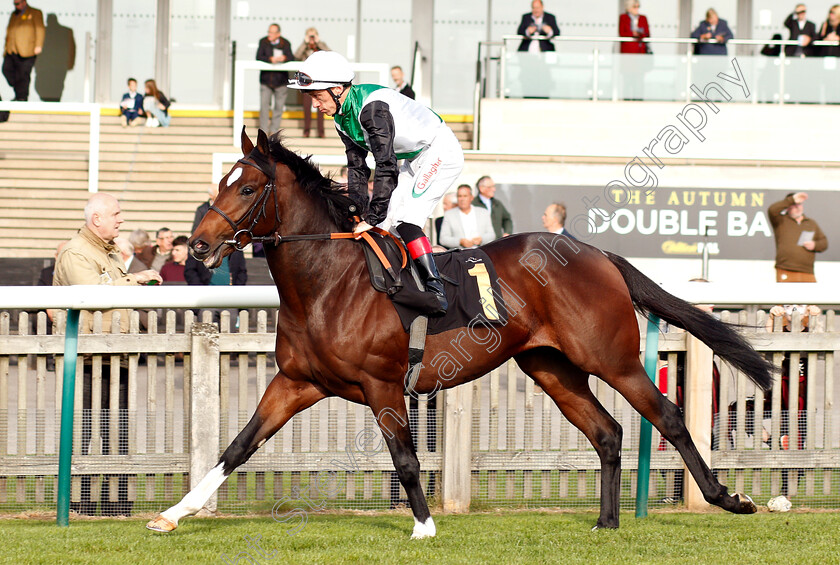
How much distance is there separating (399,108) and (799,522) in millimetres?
2756

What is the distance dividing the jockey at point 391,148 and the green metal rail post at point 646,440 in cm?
133

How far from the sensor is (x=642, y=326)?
5699 millimetres

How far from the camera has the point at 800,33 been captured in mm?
15156

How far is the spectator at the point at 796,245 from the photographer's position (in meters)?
11.9

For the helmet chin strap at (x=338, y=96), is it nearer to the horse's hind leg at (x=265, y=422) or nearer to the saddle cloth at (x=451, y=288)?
the saddle cloth at (x=451, y=288)

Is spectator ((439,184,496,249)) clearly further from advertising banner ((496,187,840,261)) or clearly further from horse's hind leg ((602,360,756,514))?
horse's hind leg ((602,360,756,514))

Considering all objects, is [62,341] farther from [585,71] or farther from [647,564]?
[585,71]

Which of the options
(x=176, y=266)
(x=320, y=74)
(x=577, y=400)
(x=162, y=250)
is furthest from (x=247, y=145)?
(x=162, y=250)

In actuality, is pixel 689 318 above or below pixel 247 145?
below

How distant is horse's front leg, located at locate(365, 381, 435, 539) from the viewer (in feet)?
14.9

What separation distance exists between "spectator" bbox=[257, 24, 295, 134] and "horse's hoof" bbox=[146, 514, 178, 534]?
451 inches

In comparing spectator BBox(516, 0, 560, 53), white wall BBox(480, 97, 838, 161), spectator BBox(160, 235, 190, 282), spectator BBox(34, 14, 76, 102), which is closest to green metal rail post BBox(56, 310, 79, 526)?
spectator BBox(160, 235, 190, 282)

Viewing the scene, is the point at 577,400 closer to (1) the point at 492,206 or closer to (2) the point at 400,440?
(2) the point at 400,440

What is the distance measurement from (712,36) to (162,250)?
871 cm
